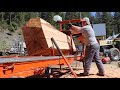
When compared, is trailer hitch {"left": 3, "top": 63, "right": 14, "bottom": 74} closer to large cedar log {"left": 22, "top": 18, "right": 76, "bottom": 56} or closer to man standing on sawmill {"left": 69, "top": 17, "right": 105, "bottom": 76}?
man standing on sawmill {"left": 69, "top": 17, "right": 105, "bottom": 76}

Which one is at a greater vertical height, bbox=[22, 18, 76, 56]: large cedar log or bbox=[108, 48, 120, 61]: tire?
bbox=[22, 18, 76, 56]: large cedar log

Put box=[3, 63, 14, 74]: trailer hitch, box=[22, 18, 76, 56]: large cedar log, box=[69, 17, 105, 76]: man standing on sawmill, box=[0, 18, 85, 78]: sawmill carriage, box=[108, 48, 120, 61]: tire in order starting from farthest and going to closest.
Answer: box=[108, 48, 120, 61]: tire, box=[22, 18, 76, 56]: large cedar log, box=[69, 17, 105, 76]: man standing on sawmill, box=[0, 18, 85, 78]: sawmill carriage, box=[3, 63, 14, 74]: trailer hitch

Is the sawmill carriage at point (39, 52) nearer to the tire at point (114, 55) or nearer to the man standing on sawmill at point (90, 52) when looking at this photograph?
the man standing on sawmill at point (90, 52)

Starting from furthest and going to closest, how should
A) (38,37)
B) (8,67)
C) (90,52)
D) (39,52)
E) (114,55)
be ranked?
(114,55)
(39,52)
(38,37)
(90,52)
(8,67)

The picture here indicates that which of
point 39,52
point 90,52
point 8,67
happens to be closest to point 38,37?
point 39,52

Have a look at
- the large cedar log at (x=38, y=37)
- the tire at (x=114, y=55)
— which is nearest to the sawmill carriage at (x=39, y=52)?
the large cedar log at (x=38, y=37)

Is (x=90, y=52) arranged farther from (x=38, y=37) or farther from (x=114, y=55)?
(x=114, y=55)

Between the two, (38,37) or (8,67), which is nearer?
(8,67)

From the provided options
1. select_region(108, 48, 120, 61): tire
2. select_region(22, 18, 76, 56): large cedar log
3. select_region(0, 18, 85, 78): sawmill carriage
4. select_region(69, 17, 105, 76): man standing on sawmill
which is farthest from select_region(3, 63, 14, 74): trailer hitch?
select_region(108, 48, 120, 61): tire

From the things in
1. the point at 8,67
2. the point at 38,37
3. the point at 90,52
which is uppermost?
the point at 38,37

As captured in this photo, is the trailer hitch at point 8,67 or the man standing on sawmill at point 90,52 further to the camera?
the man standing on sawmill at point 90,52

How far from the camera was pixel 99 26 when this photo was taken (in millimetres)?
24516
